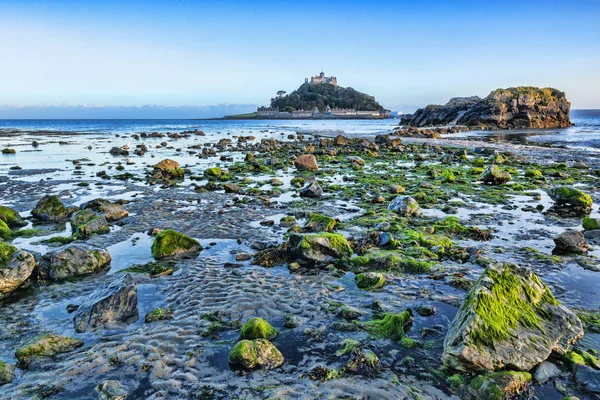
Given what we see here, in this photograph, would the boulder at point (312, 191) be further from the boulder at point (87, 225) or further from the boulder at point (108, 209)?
the boulder at point (87, 225)

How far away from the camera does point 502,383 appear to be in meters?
4.75

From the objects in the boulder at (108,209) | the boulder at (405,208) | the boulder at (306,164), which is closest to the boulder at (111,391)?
the boulder at (108,209)

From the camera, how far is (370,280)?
815cm

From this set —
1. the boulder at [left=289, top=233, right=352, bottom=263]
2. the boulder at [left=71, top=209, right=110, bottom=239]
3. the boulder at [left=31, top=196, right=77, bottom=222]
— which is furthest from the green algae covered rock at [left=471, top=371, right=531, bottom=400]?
the boulder at [left=31, top=196, right=77, bottom=222]

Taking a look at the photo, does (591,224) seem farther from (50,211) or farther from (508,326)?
(50,211)

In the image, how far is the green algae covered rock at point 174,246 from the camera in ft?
32.3

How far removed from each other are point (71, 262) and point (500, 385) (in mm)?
8938

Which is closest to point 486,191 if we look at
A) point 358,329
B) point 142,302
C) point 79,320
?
point 358,329

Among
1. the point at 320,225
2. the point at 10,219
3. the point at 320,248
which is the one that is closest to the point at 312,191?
the point at 320,225

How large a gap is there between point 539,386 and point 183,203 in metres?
14.0

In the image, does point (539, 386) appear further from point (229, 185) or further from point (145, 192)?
point (145, 192)

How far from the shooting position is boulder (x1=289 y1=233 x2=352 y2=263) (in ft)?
31.0

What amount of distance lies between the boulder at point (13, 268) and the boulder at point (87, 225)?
290cm

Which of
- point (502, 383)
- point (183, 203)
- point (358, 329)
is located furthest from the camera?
point (183, 203)
